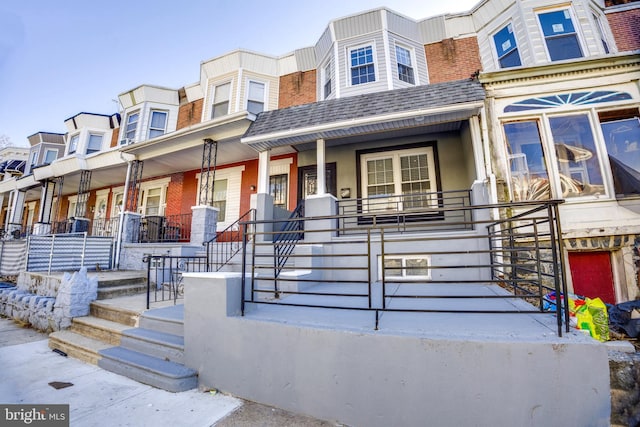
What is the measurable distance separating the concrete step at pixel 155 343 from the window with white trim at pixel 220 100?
9044mm

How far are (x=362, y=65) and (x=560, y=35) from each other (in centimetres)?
561

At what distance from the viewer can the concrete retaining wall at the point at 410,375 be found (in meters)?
1.99

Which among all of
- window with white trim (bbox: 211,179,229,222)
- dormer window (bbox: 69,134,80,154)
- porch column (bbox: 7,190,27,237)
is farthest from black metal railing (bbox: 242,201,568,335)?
porch column (bbox: 7,190,27,237)

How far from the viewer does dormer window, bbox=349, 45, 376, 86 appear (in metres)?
8.80

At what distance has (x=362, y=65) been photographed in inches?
350

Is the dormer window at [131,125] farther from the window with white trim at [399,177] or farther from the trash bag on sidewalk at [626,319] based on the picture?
the trash bag on sidewalk at [626,319]

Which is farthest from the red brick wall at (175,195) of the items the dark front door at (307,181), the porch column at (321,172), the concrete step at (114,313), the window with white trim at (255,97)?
the porch column at (321,172)

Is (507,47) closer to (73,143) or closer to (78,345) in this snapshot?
(78,345)

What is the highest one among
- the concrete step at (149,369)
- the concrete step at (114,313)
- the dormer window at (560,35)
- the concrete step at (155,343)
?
the dormer window at (560,35)

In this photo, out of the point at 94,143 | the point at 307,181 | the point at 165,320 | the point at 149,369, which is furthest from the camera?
the point at 94,143

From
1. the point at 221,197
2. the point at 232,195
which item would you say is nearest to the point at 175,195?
the point at 221,197

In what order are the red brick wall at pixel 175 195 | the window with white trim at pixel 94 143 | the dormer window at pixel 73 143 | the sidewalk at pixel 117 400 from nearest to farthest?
the sidewalk at pixel 117 400
the red brick wall at pixel 175 195
the window with white trim at pixel 94 143
the dormer window at pixel 73 143

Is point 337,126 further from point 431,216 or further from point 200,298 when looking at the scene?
point 200,298

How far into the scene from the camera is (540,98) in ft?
20.1
